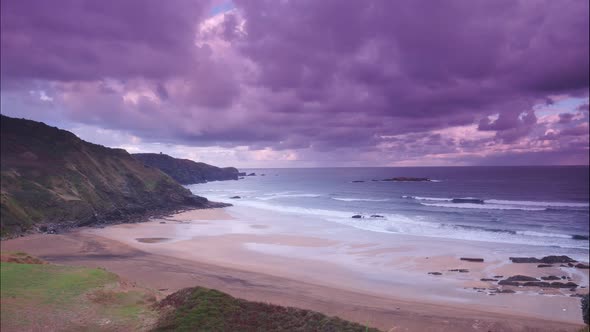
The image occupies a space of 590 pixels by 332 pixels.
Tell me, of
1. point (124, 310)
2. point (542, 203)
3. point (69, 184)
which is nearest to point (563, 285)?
point (124, 310)

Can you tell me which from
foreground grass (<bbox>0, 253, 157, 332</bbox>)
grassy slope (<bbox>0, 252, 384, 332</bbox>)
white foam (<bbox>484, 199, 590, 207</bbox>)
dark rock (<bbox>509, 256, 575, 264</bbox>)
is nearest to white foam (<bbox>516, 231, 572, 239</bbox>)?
dark rock (<bbox>509, 256, 575, 264</bbox>)

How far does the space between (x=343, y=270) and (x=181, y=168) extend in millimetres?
128080

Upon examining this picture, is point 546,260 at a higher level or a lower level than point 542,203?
lower

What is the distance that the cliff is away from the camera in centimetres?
13530

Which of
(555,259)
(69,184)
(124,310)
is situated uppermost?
(69,184)

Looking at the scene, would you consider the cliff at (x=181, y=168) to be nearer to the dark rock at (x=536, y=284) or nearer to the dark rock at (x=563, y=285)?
the dark rock at (x=536, y=284)

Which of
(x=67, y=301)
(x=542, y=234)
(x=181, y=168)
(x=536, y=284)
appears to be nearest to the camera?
(x=67, y=301)

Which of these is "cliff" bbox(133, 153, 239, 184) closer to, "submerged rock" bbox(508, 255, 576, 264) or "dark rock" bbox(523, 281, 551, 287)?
"submerged rock" bbox(508, 255, 576, 264)

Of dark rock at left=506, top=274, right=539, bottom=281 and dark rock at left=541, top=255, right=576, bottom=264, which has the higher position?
dark rock at left=541, top=255, right=576, bottom=264

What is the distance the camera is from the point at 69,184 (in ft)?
173

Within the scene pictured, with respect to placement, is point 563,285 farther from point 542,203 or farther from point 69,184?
point 542,203

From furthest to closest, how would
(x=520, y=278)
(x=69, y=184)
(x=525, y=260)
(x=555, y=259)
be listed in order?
(x=69, y=184) < (x=525, y=260) < (x=555, y=259) < (x=520, y=278)

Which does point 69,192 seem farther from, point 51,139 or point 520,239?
point 520,239

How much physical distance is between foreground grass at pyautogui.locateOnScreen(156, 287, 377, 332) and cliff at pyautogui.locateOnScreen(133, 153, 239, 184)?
11148cm
